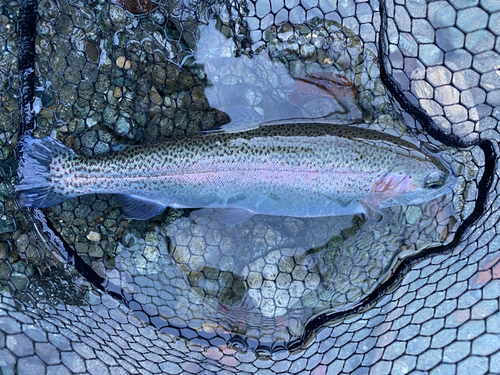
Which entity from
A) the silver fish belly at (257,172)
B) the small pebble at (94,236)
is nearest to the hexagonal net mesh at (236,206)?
the small pebble at (94,236)

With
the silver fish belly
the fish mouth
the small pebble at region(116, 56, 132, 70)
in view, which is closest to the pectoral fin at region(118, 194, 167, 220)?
the silver fish belly

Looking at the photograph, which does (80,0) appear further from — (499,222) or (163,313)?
(499,222)

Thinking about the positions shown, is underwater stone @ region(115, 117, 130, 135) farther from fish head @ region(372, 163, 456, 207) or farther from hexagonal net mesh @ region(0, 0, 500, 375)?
fish head @ region(372, 163, 456, 207)

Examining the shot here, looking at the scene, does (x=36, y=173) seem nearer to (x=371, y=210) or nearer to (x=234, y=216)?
(x=234, y=216)

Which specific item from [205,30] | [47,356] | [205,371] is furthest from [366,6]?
[47,356]

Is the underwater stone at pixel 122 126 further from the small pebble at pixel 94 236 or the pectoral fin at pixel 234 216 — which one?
the pectoral fin at pixel 234 216
